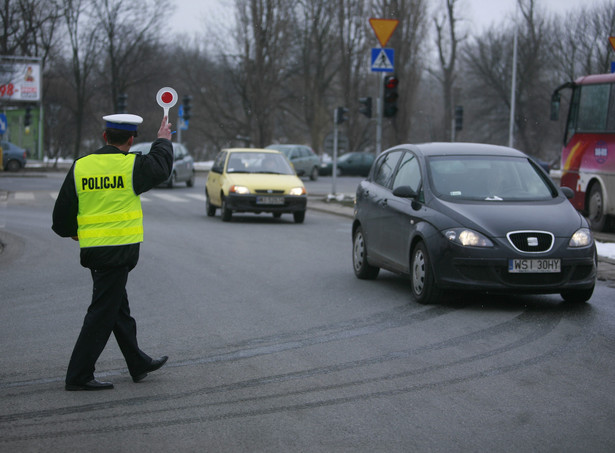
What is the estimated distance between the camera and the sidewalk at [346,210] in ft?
39.1

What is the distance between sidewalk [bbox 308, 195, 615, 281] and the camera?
11920 millimetres

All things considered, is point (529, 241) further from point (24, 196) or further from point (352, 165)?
point (352, 165)

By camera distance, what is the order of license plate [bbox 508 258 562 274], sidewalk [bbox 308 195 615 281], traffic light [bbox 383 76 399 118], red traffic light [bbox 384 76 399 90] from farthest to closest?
1. red traffic light [bbox 384 76 399 90]
2. traffic light [bbox 383 76 399 118]
3. sidewalk [bbox 308 195 615 281]
4. license plate [bbox 508 258 562 274]

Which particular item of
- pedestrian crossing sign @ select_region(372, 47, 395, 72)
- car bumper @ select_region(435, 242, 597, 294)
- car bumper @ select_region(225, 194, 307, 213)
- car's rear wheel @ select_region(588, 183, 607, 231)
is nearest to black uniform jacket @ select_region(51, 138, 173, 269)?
car bumper @ select_region(435, 242, 597, 294)

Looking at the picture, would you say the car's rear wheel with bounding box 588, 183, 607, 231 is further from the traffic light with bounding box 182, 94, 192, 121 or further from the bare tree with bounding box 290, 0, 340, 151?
the bare tree with bounding box 290, 0, 340, 151

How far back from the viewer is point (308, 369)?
652 centimetres

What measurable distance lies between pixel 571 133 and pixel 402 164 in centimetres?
1098

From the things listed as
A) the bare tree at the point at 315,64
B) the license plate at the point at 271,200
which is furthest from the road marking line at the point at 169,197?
the bare tree at the point at 315,64

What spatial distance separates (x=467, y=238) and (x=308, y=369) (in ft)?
9.90

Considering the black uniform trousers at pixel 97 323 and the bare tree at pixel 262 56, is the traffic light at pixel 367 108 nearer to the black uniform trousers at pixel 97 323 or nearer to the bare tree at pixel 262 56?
the black uniform trousers at pixel 97 323

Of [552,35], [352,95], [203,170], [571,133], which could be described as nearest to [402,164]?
[571,133]

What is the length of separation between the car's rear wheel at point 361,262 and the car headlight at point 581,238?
2.89 m

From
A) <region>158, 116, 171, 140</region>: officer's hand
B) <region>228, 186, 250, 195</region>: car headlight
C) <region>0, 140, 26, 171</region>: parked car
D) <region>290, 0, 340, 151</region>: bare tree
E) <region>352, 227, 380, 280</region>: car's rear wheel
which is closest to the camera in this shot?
<region>158, 116, 171, 140</region>: officer's hand

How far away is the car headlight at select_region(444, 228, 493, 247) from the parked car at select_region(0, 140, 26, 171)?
42.7m
